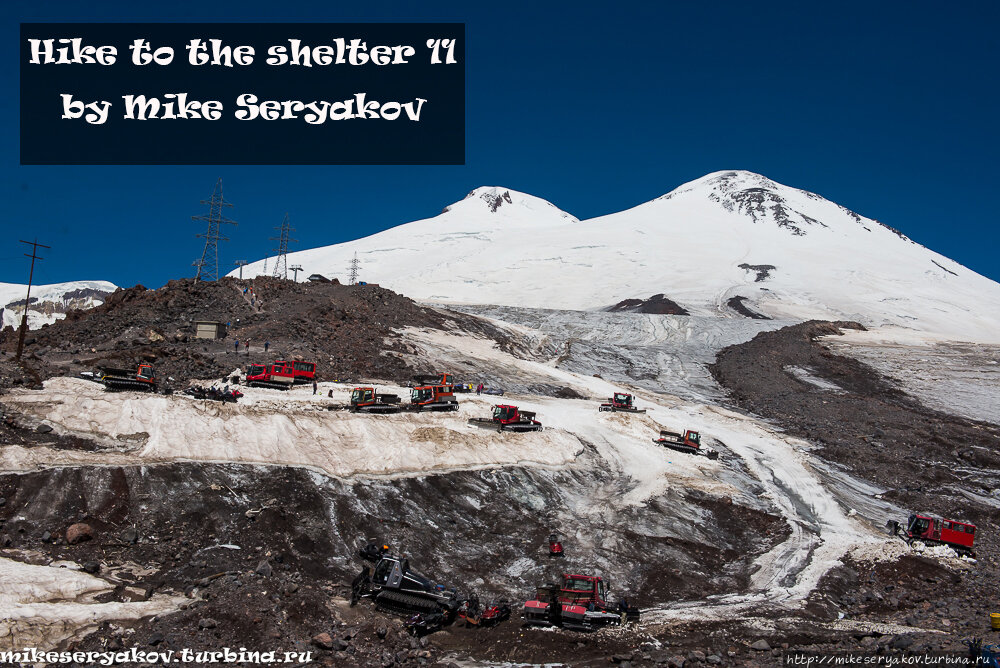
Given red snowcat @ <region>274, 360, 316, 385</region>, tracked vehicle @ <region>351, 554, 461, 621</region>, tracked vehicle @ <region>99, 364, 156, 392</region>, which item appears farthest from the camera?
red snowcat @ <region>274, 360, 316, 385</region>

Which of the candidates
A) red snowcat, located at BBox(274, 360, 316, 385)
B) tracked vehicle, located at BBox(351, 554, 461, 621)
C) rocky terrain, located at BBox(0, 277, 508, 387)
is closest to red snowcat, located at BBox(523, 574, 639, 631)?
tracked vehicle, located at BBox(351, 554, 461, 621)

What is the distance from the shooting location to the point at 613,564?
20281mm

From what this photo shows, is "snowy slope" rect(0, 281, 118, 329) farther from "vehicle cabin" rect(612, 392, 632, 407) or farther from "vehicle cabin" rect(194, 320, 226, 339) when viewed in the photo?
"vehicle cabin" rect(612, 392, 632, 407)

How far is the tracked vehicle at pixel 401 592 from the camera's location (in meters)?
15.4

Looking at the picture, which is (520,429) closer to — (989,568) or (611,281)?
(989,568)

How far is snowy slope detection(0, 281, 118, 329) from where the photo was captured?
8501 centimetres

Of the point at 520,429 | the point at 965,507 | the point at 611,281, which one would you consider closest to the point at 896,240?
the point at 611,281

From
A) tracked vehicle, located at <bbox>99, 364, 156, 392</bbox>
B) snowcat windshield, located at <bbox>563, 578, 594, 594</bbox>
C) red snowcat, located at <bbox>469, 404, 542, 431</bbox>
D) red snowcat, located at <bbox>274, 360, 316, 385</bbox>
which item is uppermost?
red snowcat, located at <bbox>274, 360, 316, 385</bbox>

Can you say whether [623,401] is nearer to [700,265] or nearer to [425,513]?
[425,513]

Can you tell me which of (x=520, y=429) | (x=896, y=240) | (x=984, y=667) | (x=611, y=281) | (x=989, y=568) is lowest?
(x=989, y=568)

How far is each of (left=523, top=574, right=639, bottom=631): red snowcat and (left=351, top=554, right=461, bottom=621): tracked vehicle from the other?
2116 millimetres

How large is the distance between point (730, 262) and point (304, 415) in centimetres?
12918

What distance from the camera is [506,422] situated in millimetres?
27641

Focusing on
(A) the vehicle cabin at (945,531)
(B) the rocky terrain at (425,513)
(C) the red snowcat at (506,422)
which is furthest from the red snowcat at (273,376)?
(A) the vehicle cabin at (945,531)
